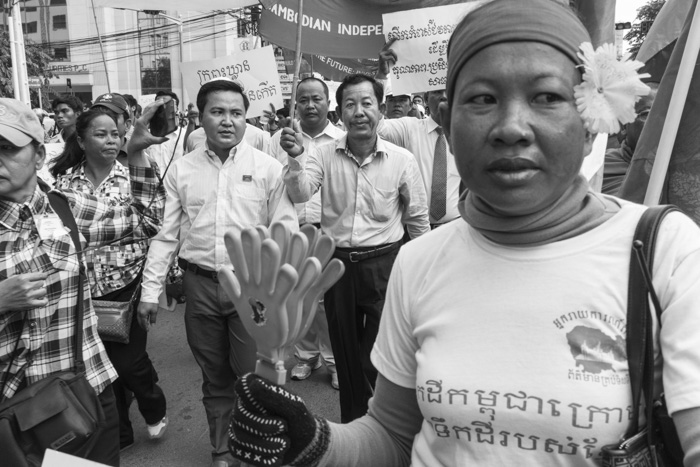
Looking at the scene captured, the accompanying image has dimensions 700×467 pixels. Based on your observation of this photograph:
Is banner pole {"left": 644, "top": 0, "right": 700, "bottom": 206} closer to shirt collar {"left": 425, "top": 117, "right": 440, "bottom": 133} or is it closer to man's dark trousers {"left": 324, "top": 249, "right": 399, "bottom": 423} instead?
man's dark trousers {"left": 324, "top": 249, "right": 399, "bottom": 423}

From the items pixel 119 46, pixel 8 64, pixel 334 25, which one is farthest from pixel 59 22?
pixel 334 25

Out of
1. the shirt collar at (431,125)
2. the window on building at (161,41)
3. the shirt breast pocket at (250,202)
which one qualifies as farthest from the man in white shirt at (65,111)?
the window on building at (161,41)

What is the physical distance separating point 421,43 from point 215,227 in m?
2.41

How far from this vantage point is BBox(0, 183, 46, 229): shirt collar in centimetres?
213

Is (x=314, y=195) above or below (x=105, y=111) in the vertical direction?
below

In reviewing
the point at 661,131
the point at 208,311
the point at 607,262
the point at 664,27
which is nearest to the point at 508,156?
the point at 607,262

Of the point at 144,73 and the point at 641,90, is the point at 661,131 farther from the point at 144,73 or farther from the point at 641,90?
the point at 144,73

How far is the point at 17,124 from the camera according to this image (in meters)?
2.21

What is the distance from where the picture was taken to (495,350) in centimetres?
102

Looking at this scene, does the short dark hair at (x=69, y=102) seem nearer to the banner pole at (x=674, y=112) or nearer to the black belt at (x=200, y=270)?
the black belt at (x=200, y=270)

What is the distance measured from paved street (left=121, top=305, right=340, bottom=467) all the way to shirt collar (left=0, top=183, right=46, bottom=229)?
1.74 metres

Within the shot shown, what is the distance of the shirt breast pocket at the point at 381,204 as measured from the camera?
357cm

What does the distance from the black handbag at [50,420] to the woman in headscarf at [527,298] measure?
120 cm

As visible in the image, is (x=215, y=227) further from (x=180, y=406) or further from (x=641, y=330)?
(x=641, y=330)
